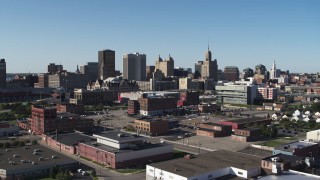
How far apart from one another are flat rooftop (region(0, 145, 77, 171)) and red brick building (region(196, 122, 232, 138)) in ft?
85.0

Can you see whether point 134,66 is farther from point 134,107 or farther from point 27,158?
point 27,158

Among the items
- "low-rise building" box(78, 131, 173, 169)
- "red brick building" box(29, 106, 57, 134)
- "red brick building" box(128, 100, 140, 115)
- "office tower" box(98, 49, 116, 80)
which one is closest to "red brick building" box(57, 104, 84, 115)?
"red brick building" box(128, 100, 140, 115)

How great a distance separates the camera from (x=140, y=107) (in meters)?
89.8

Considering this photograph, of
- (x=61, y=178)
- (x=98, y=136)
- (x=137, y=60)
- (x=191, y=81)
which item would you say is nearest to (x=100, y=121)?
(x=98, y=136)

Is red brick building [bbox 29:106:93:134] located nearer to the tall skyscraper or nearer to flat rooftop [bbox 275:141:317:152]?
flat rooftop [bbox 275:141:317:152]

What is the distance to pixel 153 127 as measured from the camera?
63.5 metres

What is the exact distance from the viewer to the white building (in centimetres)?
3312

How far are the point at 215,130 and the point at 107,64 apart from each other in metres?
129

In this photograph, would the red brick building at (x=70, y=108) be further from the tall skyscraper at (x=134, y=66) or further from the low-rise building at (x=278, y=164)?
the tall skyscraper at (x=134, y=66)

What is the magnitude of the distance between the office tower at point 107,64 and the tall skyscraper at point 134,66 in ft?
29.1

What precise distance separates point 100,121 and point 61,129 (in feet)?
50.5

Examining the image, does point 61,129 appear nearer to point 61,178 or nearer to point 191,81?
point 61,178

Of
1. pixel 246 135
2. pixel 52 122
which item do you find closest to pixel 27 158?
pixel 52 122

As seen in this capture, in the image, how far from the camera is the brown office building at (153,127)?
63.3m
